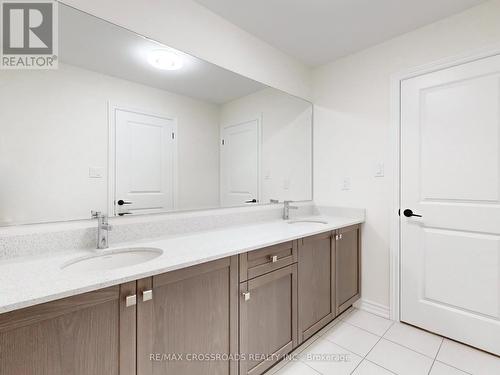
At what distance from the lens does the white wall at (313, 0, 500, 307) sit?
6.30ft

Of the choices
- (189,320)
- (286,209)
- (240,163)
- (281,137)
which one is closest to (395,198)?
(286,209)

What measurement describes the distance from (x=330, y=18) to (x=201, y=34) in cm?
96

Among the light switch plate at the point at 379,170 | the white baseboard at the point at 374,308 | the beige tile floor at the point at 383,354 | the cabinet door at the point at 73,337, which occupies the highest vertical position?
the light switch plate at the point at 379,170

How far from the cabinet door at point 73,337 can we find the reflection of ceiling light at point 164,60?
1.30m

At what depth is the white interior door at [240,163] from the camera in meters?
1.97

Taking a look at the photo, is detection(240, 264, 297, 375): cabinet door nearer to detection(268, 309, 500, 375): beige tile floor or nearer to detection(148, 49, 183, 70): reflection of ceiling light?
detection(268, 309, 500, 375): beige tile floor

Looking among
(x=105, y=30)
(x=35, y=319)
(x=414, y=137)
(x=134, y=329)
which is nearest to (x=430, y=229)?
(x=414, y=137)

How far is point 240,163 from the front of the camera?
6.79ft

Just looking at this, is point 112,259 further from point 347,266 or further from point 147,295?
point 347,266

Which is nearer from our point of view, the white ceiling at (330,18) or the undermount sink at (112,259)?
the undermount sink at (112,259)

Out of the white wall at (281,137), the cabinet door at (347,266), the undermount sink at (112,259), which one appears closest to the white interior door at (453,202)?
the cabinet door at (347,266)

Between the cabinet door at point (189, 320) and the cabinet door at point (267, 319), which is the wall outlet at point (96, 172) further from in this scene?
the cabinet door at point (267, 319)

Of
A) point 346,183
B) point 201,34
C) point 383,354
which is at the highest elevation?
point 201,34

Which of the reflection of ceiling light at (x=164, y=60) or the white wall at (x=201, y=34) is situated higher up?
the white wall at (x=201, y=34)
